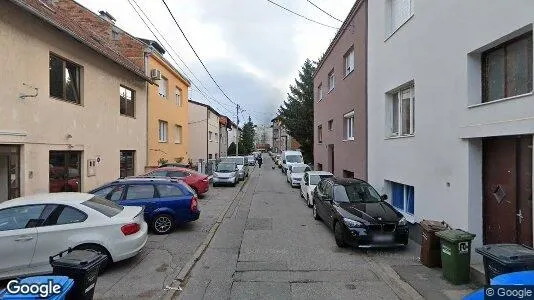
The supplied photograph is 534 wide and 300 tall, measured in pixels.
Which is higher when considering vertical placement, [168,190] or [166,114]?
[166,114]

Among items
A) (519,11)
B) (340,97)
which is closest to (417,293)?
(519,11)

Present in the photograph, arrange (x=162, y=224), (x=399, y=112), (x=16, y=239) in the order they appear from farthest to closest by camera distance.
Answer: (x=399, y=112)
(x=162, y=224)
(x=16, y=239)

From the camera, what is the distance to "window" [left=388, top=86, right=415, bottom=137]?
31.2 feet

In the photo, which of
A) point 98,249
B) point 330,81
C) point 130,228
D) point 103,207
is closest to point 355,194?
point 130,228

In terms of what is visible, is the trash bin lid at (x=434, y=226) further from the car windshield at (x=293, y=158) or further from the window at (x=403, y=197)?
the car windshield at (x=293, y=158)

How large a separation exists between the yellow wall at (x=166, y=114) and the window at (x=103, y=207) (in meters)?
12.2

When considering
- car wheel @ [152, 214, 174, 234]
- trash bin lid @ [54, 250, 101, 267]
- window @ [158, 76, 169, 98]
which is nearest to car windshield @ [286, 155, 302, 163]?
window @ [158, 76, 169, 98]

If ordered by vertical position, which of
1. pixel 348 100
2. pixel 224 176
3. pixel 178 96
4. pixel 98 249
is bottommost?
pixel 98 249

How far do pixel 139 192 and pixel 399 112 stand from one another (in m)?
7.36

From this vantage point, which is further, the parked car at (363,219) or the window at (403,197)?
the window at (403,197)

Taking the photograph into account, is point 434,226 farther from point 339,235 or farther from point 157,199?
point 157,199

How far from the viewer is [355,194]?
31.4 ft

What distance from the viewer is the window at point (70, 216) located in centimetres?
617

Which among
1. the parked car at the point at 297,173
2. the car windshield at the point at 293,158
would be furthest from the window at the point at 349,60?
the car windshield at the point at 293,158
